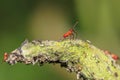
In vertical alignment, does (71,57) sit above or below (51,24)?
below

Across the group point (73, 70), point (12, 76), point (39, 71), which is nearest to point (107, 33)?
point (39, 71)

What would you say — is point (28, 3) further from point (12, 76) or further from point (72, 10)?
point (12, 76)

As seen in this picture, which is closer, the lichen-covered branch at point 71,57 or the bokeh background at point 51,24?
the lichen-covered branch at point 71,57

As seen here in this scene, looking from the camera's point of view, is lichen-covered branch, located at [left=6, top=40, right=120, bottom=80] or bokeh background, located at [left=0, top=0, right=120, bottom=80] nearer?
lichen-covered branch, located at [left=6, top=40, right=120, bottom=80]

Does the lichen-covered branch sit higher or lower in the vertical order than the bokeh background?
lower
